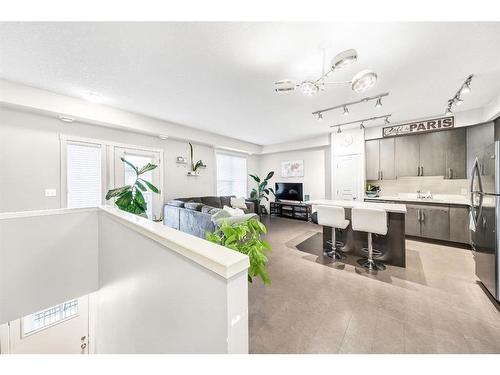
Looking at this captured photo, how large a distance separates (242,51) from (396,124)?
4.29 metres

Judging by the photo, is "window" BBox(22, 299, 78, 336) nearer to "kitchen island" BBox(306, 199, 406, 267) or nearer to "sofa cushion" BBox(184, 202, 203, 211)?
"sofa cushion" BBox(184, 202, 203, 211)

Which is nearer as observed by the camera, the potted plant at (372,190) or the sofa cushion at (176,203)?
the sofa cushion at (176,203)

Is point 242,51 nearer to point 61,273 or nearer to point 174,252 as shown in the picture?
point 174,252

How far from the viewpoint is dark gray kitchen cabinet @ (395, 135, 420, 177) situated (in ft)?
13.8

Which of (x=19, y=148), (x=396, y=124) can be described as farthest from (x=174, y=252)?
(x=396, y=124)

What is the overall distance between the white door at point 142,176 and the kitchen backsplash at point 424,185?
5585 millimetres

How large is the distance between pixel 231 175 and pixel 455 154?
5635 mm

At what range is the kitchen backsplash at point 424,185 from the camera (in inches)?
154

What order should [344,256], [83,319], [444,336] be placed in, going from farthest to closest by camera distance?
[83,319], [344,256], [444,336]

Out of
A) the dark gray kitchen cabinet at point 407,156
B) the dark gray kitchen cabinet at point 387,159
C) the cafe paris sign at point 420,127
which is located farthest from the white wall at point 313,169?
the dark gray kitchen cabinet at point 407,156

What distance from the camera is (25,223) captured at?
7.21 feet

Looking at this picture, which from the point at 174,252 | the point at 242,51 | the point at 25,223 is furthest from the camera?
the point at 25,223

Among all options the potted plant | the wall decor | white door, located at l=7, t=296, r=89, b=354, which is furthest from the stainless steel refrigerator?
white door, located at l=7, t=296, r=89, b=354

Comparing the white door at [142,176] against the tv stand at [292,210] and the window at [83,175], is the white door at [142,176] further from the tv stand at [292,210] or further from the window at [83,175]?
the tv stand at [292,210]
